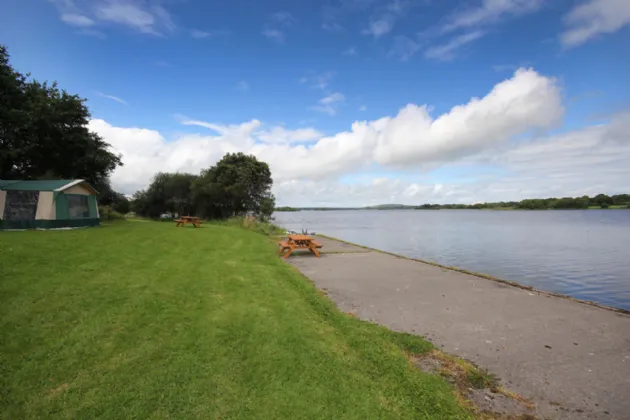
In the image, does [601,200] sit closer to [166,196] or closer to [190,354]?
[166,196]

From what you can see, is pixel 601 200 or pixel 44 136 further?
pixel 601 200

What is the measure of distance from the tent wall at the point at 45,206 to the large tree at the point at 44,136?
444 centimetres

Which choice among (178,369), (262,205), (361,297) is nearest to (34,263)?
(178,369)

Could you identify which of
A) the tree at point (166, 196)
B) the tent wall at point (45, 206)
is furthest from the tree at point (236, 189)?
the tent wall at point (45, 206)

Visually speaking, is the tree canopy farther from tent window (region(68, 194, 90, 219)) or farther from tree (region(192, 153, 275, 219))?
tent window (region(68, 194, 90, 219))

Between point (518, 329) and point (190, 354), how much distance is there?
16.6ft

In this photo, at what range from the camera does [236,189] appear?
105 ft

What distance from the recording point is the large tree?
18484mm

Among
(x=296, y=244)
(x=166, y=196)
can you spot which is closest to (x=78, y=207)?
(x=296, y=244)

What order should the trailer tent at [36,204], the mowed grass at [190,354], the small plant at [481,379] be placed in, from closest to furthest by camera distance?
the mowed grass at [190,354], the small plant at [481,379], the trailer tent at [36,204]

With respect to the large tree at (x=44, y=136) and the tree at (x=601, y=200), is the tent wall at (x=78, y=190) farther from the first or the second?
the tree at (x=601, y=200)

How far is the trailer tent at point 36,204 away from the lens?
15438 mm

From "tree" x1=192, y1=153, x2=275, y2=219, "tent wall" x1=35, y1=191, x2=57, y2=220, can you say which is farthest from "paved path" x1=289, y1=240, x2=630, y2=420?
"tree" x1=192, y1=153, x2=275, y2=219

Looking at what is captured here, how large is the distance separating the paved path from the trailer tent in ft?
47.0
